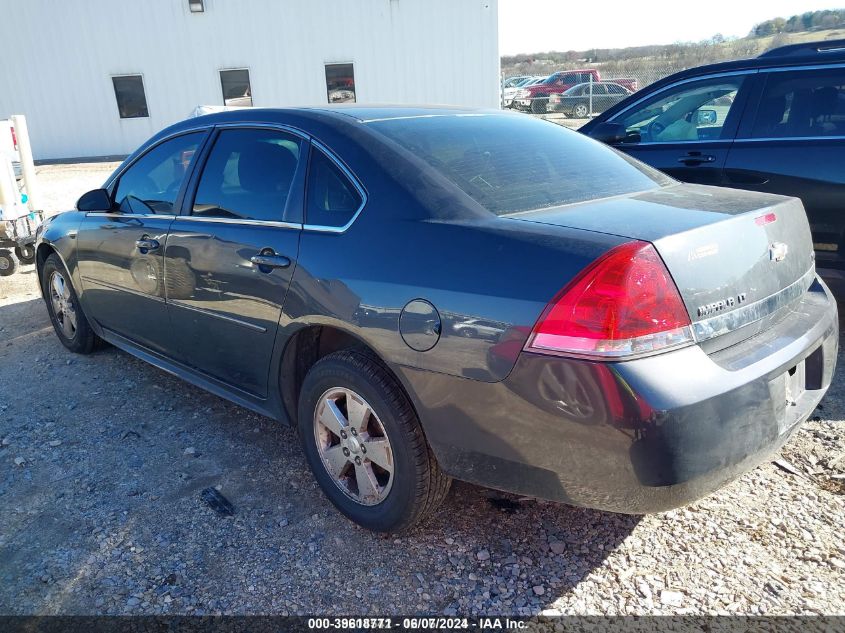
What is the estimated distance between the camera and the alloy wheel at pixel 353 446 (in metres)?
2.51

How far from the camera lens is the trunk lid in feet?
6.59

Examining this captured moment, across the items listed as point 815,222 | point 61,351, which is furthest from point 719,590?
point 61,351

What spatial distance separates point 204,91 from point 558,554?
65.1ft

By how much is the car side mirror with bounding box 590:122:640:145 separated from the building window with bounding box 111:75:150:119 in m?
18.0

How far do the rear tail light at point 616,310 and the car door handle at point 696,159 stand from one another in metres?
3.08

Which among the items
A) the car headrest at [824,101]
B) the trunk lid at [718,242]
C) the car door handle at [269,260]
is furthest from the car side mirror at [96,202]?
the car headrest at [824,101]

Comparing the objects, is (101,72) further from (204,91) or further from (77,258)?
(77,258)

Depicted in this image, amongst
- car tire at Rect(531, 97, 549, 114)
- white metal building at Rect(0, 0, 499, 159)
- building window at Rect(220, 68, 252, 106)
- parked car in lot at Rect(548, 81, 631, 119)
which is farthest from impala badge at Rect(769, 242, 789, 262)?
car tire at Rect(531, 97, 549, 114)

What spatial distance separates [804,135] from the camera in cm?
431

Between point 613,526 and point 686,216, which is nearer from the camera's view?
point 686,216

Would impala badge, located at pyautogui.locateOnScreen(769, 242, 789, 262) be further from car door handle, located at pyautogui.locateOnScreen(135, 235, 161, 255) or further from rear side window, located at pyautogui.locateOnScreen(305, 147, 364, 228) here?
car door handle, located at pyautogui.locateOnScreen(135, 235, 161, 255)

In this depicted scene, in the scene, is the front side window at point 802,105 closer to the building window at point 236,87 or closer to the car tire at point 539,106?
the building window at point 236,87

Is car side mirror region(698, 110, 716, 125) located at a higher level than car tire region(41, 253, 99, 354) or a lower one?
higher

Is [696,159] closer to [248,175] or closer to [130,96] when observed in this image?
[248,175]
